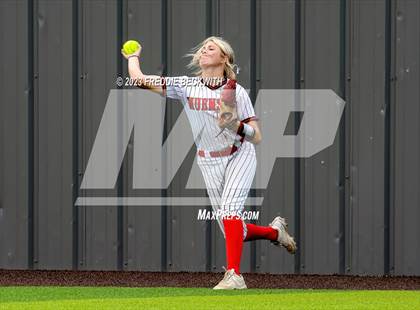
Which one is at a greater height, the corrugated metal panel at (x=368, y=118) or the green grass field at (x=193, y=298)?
the corrugated metal panel at (x=368, y=118)

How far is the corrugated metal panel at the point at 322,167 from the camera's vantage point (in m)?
9.41

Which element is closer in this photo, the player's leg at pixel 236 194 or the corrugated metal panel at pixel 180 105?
the player's leg at pixel 236 194

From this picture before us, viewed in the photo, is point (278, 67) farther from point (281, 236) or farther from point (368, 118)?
point (281, 236)

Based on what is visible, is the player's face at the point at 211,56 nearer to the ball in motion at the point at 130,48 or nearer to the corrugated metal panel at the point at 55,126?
the ball in motion at the point at 130,48

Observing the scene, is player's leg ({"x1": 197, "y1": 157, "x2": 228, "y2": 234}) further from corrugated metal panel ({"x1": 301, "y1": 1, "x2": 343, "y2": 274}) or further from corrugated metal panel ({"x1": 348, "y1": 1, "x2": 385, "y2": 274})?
corrugated metal panel ({"x1": 348, "y1": 1, "x2": 385, "y2": 274})

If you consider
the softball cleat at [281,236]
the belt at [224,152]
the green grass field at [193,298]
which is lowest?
the green grass field at [193,298]

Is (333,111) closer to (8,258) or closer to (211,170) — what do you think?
(211,170)

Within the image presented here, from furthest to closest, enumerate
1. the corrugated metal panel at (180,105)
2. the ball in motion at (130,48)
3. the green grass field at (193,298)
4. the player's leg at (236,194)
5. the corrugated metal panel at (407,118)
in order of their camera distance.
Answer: the corrugated metal panel at (180,105), the corrugated metal panel at (407,118), the ball in motion at (130,48), the player's leg at (236,194), the green grass field at (193,298)

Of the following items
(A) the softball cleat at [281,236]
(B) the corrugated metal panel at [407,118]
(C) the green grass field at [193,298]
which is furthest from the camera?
(B) the corrugated metal panel at [407,118]

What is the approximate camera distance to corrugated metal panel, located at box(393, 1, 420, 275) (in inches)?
368

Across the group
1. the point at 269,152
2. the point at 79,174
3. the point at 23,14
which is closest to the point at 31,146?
the point at 79,174

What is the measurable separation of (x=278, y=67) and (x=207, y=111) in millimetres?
2018

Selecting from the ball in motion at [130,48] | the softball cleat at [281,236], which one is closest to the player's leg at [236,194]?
the softball cleat at [281,236]

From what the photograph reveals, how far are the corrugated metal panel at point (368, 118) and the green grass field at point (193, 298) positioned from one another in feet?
5.26
